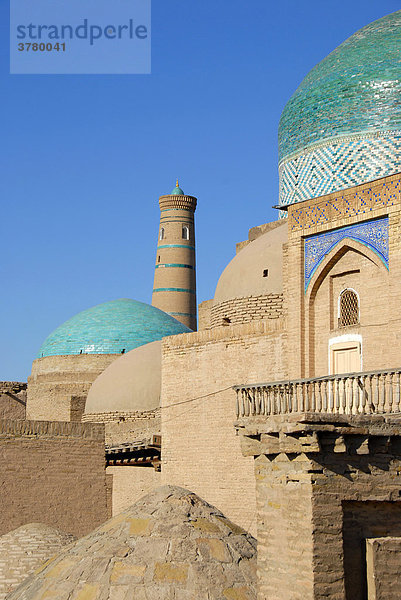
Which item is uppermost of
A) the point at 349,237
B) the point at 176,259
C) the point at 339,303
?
the point at 176,259

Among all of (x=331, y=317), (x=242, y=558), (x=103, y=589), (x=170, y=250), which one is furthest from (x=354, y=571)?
(x=170, y=250)

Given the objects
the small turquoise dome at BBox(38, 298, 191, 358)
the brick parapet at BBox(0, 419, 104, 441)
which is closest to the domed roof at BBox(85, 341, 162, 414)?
the brick parapet at BBox(0, 419, 104, 441)

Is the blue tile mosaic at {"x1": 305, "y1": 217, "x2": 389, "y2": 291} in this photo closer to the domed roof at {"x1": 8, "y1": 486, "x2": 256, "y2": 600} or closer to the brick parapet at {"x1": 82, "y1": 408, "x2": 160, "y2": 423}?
the domed roof at {"x1": 8, "y1": 486, "x2": 256, "y2": 600}

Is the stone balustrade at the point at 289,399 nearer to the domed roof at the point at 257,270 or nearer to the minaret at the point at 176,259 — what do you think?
the domed roof at the point at 257,270

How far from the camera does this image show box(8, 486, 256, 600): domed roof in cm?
906

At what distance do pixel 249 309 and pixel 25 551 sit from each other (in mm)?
6123

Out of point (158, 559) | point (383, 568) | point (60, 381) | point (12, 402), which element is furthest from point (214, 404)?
point (12, 402)

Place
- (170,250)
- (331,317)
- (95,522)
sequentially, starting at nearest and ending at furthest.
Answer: (331,317)
(95,522)
(170,250)

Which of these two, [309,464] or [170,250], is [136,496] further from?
[170,250]

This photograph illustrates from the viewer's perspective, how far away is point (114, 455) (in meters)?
18.3

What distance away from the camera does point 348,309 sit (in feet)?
46.0

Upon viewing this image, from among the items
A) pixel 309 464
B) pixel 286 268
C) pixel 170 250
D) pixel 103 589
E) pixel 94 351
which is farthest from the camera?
pixel 170 250

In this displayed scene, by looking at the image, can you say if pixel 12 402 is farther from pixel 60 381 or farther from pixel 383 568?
pixel 383 568

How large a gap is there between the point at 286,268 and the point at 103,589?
7081 mm
